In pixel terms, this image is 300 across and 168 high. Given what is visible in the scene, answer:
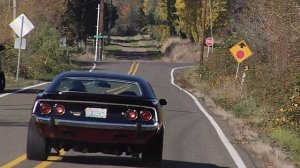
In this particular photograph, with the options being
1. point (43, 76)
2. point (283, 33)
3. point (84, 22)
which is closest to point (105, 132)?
point (283, 33)

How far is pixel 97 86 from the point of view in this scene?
422 inches

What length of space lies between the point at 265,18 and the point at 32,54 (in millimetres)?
17252

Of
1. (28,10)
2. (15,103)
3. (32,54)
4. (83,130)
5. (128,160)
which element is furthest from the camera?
(28,10)

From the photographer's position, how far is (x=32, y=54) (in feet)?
136

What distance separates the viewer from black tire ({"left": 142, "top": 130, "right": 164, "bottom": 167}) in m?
9.81

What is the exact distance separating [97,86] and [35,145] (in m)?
1.47

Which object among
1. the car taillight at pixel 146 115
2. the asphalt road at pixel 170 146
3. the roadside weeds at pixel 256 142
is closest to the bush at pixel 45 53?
the asphalt road at pixel 170 146

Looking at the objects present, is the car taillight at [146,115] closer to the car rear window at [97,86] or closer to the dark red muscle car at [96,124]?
the dark red muscle car at [96,124]

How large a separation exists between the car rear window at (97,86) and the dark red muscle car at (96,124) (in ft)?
1.34

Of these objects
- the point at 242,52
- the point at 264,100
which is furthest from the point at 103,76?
the point at 242,52

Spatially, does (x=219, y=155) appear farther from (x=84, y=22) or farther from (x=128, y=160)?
(x=84, y=22)

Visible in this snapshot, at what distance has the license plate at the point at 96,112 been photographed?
31.4 ft

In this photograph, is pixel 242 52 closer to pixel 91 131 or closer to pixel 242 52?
pixel 242 52

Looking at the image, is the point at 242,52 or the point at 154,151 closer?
the point at 154,151
